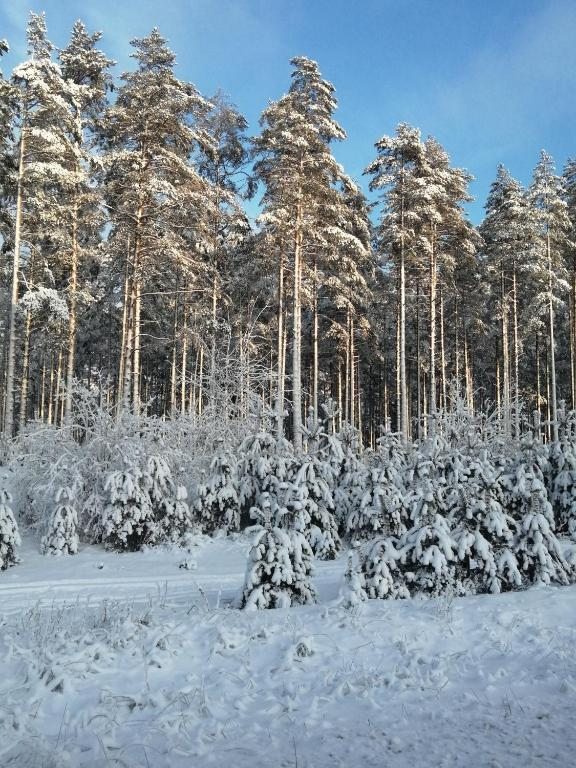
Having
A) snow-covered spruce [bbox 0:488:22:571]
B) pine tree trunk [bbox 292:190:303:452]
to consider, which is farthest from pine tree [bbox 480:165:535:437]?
snow-covered spruce [bbox 0:488:22:571]

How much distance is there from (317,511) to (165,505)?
11.3 ft

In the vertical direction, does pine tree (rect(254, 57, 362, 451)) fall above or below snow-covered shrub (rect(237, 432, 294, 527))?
above

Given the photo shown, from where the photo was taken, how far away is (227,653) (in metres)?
5.00

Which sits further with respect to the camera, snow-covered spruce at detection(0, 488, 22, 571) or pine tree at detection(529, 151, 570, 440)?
pine tree at detection(529, 151, 570, 440)

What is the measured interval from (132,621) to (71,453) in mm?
7613

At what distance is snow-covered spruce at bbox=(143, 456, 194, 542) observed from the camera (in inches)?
456

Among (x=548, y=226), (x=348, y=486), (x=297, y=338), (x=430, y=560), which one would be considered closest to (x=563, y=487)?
(x=348, y=486)

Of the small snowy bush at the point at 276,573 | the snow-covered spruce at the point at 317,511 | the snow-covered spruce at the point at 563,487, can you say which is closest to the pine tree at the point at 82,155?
the snow-covered spruce at the point at 317,511

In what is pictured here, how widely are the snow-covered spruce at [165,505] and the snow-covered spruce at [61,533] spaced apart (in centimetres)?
160

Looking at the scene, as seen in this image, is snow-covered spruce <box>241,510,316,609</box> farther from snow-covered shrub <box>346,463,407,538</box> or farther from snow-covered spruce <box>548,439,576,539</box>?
snow-covered spruce <box>548,439,576,539</box>

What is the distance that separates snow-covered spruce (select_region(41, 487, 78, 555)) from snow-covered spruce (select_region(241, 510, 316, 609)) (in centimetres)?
573

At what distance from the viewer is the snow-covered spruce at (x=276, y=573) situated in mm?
6431

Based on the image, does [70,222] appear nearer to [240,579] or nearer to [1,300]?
[1,300]

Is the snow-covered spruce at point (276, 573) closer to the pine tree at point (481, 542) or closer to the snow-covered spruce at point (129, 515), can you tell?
the pine tree at point (481, 542)
